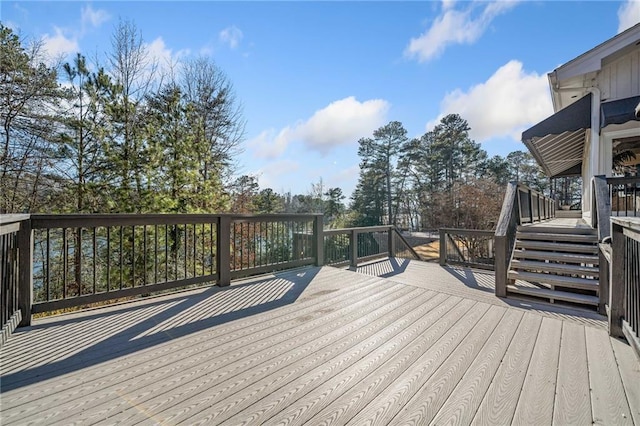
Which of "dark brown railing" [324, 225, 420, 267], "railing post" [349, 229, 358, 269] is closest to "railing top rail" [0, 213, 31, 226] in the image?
"dark brown railing" [324, 225, 420, 267]

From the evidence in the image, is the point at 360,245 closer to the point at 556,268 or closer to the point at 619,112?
the point at 556,268

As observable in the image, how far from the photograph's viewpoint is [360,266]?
6.68 meters

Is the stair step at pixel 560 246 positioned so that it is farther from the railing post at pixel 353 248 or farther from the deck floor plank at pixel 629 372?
the railing post at pixel 353 248

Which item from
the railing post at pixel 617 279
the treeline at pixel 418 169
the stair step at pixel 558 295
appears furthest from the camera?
the treeline at pixel 418 169

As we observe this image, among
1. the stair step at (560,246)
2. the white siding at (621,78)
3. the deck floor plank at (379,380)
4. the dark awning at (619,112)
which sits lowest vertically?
the deck floor plank at (379,380)

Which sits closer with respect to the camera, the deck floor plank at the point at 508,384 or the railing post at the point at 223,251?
the deck floor plank at the point at 508,384

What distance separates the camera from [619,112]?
15.9 feet

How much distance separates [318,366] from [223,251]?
8.46 feet

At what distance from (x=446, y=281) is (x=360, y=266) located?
2.02 meters

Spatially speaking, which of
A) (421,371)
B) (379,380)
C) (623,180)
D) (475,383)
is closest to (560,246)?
(623,180)

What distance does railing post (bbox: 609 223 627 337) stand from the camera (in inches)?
100.0

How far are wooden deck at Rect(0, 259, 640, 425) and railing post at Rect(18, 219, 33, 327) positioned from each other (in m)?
0.18

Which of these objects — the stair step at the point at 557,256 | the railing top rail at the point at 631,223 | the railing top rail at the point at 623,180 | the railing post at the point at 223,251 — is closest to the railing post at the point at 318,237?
the railing post at the point at 223,251

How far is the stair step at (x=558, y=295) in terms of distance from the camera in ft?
11.7
